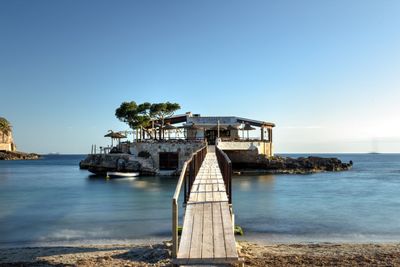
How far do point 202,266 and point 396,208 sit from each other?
16.8 metres

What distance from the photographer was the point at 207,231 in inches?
263

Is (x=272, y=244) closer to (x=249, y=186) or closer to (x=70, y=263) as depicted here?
(x=70, y=263)

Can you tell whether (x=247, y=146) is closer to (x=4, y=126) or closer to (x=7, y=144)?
(x=4, y=126)

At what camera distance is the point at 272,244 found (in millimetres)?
10906

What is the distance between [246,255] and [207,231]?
8.09ft

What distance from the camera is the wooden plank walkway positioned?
5.65m

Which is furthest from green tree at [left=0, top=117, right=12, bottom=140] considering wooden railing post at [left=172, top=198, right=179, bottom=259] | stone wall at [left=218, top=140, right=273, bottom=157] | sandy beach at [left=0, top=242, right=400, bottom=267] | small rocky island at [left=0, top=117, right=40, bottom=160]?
wooden railing post at [left=172, top=198, right=179, bottom=259]

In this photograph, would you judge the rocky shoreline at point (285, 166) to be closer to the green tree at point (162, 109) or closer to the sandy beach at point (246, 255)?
the green tree at point (162, 109)

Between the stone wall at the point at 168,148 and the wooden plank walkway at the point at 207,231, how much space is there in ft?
87.0

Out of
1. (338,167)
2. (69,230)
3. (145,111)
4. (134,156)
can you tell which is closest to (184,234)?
(69,230)

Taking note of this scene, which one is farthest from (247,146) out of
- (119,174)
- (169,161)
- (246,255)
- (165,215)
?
(246,255)

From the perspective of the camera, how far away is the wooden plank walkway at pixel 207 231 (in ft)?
18.5

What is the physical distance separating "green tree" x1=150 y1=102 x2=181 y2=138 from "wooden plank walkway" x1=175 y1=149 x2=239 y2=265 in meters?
33.7

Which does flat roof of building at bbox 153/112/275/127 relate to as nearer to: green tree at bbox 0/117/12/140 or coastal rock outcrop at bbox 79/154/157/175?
coastal rock outcrop at bbox 79/154/157/175
